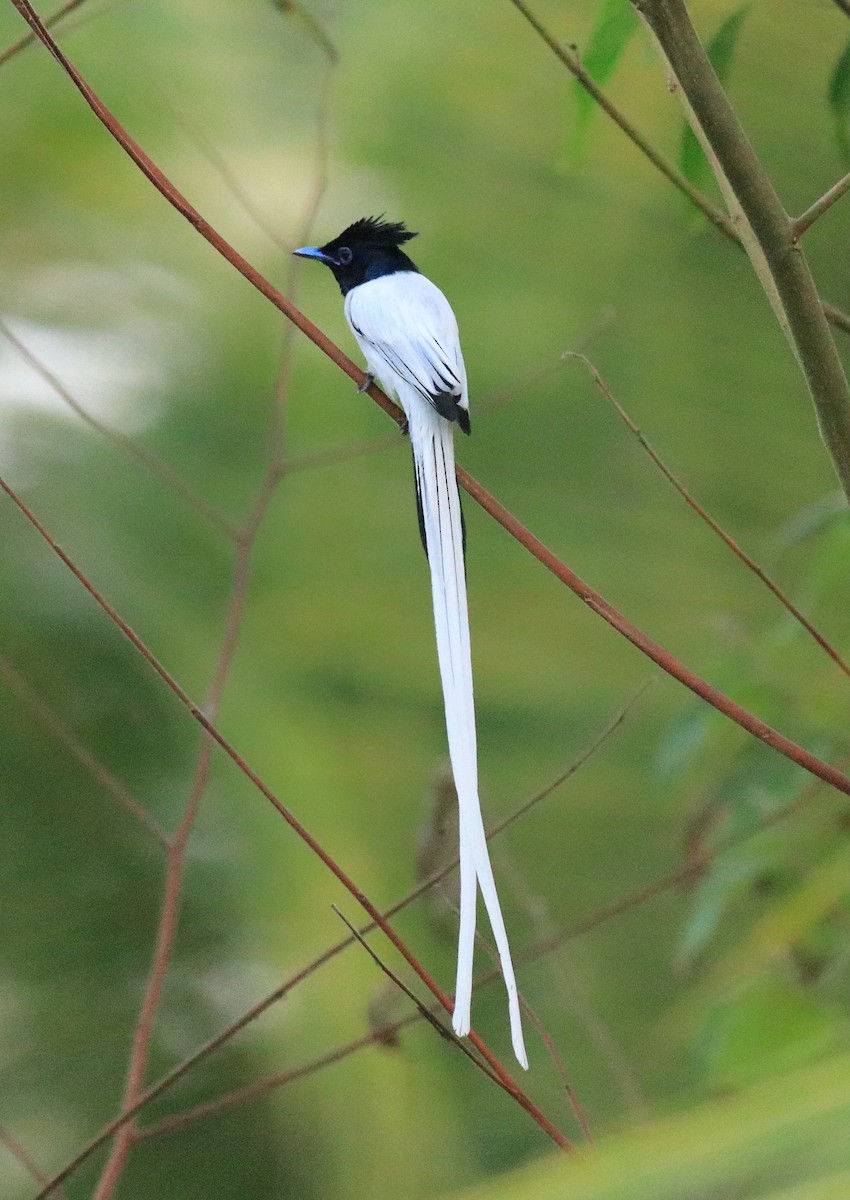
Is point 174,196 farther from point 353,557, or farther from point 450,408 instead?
point 353,557

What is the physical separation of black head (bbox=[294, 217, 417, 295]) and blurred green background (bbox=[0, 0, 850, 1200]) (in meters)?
0.21

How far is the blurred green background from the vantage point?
1188 mm

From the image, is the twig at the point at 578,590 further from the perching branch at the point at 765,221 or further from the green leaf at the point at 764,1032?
the green leaf at the point at 764,1032

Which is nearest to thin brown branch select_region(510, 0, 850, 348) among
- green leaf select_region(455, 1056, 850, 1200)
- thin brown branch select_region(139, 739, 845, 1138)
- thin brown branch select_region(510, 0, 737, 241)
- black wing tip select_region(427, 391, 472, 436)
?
thin brown branch select_region(510, 0, 737, 241)

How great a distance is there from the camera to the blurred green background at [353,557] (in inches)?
46.8

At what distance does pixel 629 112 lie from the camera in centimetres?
125

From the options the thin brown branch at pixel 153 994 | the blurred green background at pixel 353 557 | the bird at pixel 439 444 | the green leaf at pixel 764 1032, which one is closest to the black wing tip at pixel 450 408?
the bird at pixel 439 444

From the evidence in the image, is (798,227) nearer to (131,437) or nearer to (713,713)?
(713,713)

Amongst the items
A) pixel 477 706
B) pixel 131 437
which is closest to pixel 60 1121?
pixel 477 706

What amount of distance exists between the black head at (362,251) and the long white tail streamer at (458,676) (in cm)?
29

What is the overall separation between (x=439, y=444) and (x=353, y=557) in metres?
0.81

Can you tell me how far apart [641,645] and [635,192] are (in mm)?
1039

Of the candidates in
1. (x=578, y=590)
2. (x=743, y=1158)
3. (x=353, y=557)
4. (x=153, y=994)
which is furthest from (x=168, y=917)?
(x=353, y=557)

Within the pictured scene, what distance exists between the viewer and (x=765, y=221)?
459 millimetres
